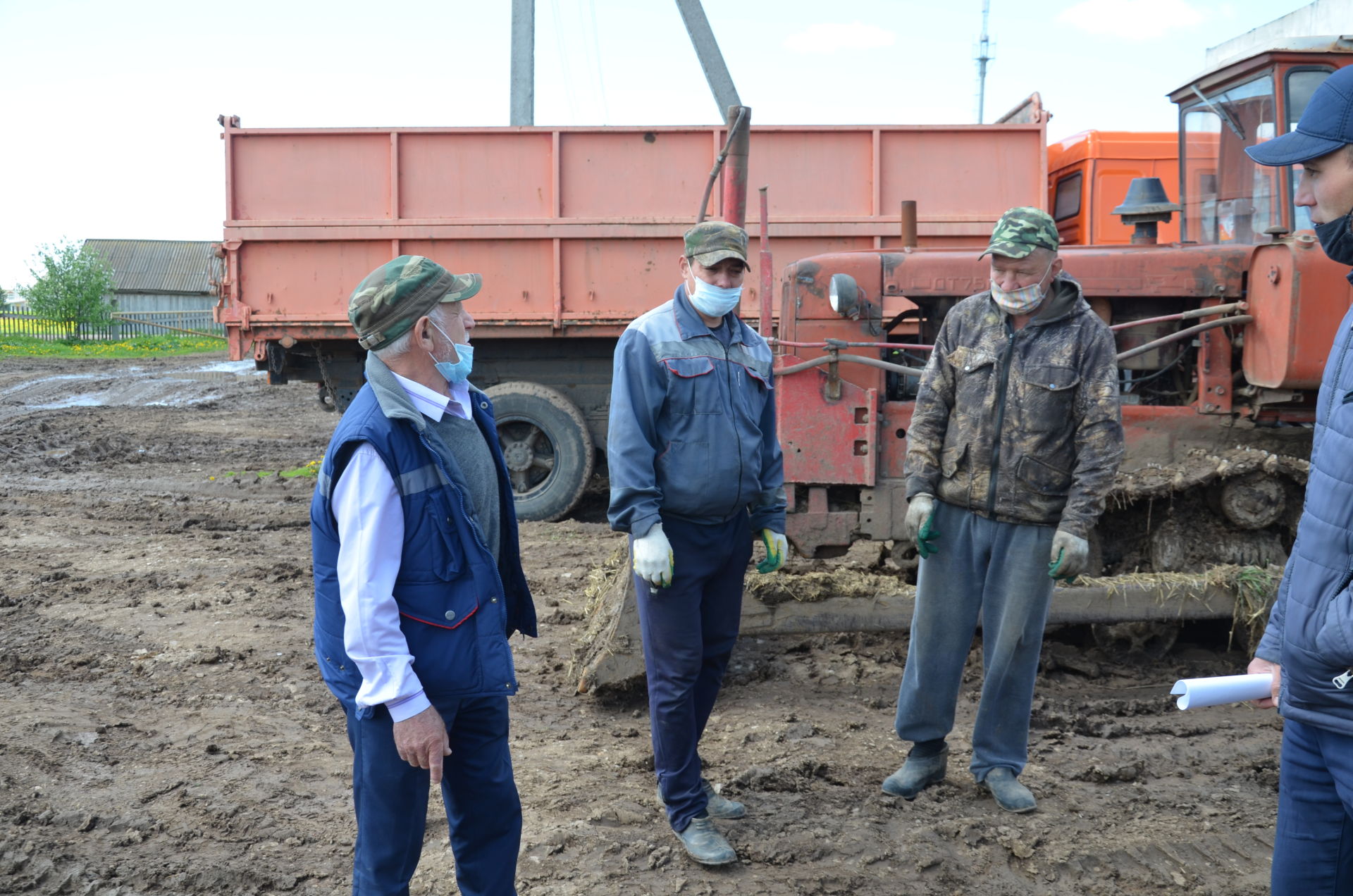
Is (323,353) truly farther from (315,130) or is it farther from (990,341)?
(990,341)

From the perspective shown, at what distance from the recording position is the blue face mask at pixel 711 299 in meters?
3.35

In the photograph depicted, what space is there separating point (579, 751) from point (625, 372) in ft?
5.57

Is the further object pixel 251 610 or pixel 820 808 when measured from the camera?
pixel 251 610

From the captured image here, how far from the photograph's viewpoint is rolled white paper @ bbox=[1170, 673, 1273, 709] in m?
2.03

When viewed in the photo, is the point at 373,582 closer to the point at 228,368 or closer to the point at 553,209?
the point at 553,209

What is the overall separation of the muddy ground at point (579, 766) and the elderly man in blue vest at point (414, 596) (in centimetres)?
84

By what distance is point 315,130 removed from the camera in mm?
8297

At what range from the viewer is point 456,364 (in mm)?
2465

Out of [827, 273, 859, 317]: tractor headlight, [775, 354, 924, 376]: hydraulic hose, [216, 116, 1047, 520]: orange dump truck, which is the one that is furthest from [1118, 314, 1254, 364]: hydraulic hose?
[216, 116, 1047, 520]: orange dump truck

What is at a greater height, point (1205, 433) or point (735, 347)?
point (735, 347)

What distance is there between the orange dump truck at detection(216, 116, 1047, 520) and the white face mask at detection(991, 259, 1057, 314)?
4.90 meters

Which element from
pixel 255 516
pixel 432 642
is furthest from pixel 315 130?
pixel 432 642

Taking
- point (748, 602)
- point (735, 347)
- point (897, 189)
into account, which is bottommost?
point (748, 602)

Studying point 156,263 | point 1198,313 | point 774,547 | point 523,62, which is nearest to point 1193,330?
point 1198,313
